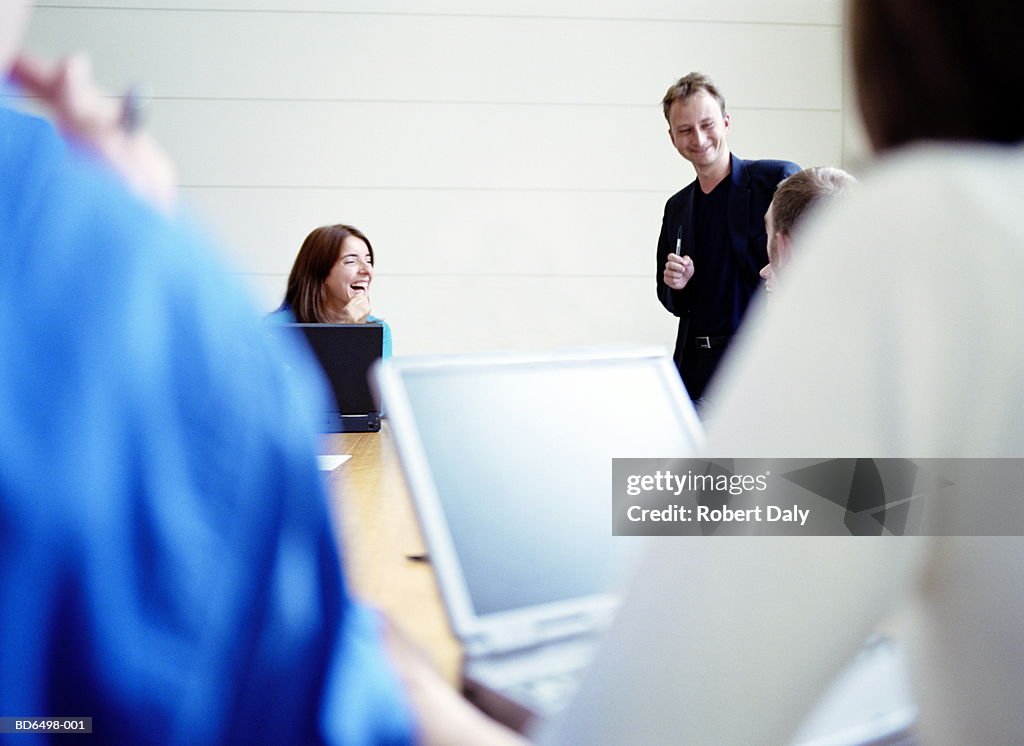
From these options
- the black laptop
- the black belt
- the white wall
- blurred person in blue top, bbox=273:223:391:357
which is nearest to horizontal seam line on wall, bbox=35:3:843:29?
the white wall

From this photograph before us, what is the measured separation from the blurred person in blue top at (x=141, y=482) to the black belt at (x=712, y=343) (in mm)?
2807

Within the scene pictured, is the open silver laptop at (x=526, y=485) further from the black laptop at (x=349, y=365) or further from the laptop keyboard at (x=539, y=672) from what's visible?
the black laptop at (x=349, y=365)

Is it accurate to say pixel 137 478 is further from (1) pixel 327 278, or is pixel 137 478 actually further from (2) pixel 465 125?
(2) pixel 465 125

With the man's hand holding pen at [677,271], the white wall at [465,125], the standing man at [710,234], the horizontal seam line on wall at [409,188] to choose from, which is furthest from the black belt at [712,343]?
the horizontal seam line on wall at [409,188]

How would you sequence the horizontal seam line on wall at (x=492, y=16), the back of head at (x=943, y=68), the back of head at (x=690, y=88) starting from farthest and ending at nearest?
the horizontal seam line on wall at (x=492, y=16) → the back of head at (x=690, y=88) → the back of head at (x=943, y=68)

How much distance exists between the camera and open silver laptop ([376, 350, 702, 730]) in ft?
2.26

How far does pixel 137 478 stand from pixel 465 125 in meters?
4.30

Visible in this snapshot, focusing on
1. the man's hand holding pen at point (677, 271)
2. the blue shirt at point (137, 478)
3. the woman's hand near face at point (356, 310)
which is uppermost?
the blue shirt at point (137, 478)

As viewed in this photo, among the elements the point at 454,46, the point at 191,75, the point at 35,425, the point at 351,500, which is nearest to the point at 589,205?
the point at 454,46

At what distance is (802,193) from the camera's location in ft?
5.81

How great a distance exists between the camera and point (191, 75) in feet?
14.2

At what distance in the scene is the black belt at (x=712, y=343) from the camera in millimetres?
3020

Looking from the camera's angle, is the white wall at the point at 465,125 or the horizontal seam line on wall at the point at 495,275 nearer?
the white wall at the point at 465,125

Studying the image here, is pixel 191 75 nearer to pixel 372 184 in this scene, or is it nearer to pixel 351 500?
pixel 372 184
